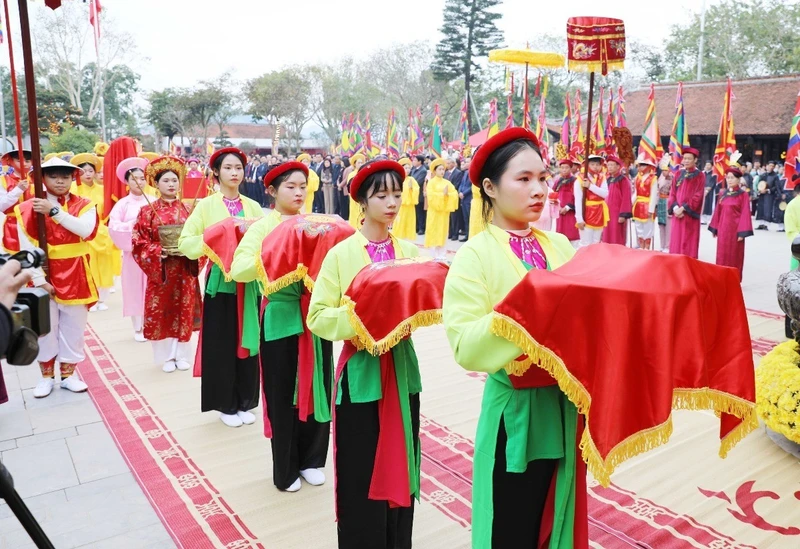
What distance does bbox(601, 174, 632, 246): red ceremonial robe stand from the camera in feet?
34.9

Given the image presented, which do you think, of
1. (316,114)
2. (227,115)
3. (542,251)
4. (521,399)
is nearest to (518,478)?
(521,399)

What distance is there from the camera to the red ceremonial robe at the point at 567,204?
10.4 metres

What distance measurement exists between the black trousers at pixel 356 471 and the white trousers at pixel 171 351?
11.7ft

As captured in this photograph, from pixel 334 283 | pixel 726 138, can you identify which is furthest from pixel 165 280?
pixel 726 138

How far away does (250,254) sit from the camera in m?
3.58

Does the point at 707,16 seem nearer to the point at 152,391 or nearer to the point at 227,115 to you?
the point at 227,115

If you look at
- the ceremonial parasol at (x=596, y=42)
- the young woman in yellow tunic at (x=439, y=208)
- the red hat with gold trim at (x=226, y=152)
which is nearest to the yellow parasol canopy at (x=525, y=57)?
the young woman in yellow tunic at (x=439, y=208)

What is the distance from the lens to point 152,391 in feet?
17.3

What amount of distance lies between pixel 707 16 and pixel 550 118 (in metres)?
11.2

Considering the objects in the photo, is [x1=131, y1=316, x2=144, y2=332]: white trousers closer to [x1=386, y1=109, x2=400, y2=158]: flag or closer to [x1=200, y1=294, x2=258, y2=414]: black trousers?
[x1=200, y1=294, x2=258, y2=414]: black trousers

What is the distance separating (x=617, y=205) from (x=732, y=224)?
81.5 inches

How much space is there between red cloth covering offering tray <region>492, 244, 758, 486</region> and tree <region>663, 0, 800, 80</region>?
2718 centimetres

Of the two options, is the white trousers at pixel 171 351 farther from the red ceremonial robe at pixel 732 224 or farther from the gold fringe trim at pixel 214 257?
the red ceremonial robe at pixel 732 224

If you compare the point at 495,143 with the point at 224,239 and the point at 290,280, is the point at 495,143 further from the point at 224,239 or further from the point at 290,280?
the point at 224,239
